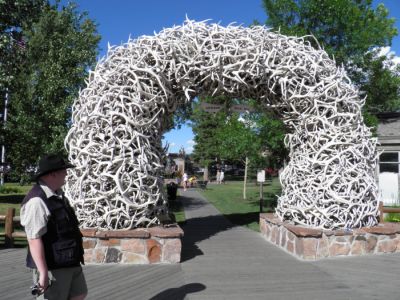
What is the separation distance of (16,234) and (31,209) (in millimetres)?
5615

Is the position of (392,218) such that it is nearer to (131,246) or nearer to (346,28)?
(346,28)

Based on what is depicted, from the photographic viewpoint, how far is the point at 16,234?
8031 millimetres

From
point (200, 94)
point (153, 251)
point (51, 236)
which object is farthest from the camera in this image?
point (200, 94)

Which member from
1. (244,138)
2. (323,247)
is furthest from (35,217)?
(244,138)

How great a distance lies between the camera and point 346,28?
43.8 ft

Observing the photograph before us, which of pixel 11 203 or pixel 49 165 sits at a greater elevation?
pixel 49 165

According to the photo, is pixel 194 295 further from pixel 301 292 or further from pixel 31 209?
pixel 31 209

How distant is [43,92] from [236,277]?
30.5ft

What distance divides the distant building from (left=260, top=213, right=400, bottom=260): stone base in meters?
8.20

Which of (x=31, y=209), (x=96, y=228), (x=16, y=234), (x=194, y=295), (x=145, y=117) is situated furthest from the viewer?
(x=16, y=234)

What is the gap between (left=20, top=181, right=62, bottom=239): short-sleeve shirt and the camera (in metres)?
3.00

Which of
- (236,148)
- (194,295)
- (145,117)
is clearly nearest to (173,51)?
(145,117)

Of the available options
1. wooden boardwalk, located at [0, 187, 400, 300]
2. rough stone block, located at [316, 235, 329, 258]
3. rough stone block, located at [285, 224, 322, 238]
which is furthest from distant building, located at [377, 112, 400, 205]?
rough stone block, located at [285, 224, 322, 238]

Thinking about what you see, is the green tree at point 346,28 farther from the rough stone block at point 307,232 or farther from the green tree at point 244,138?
the rough stone block at point 307,232
